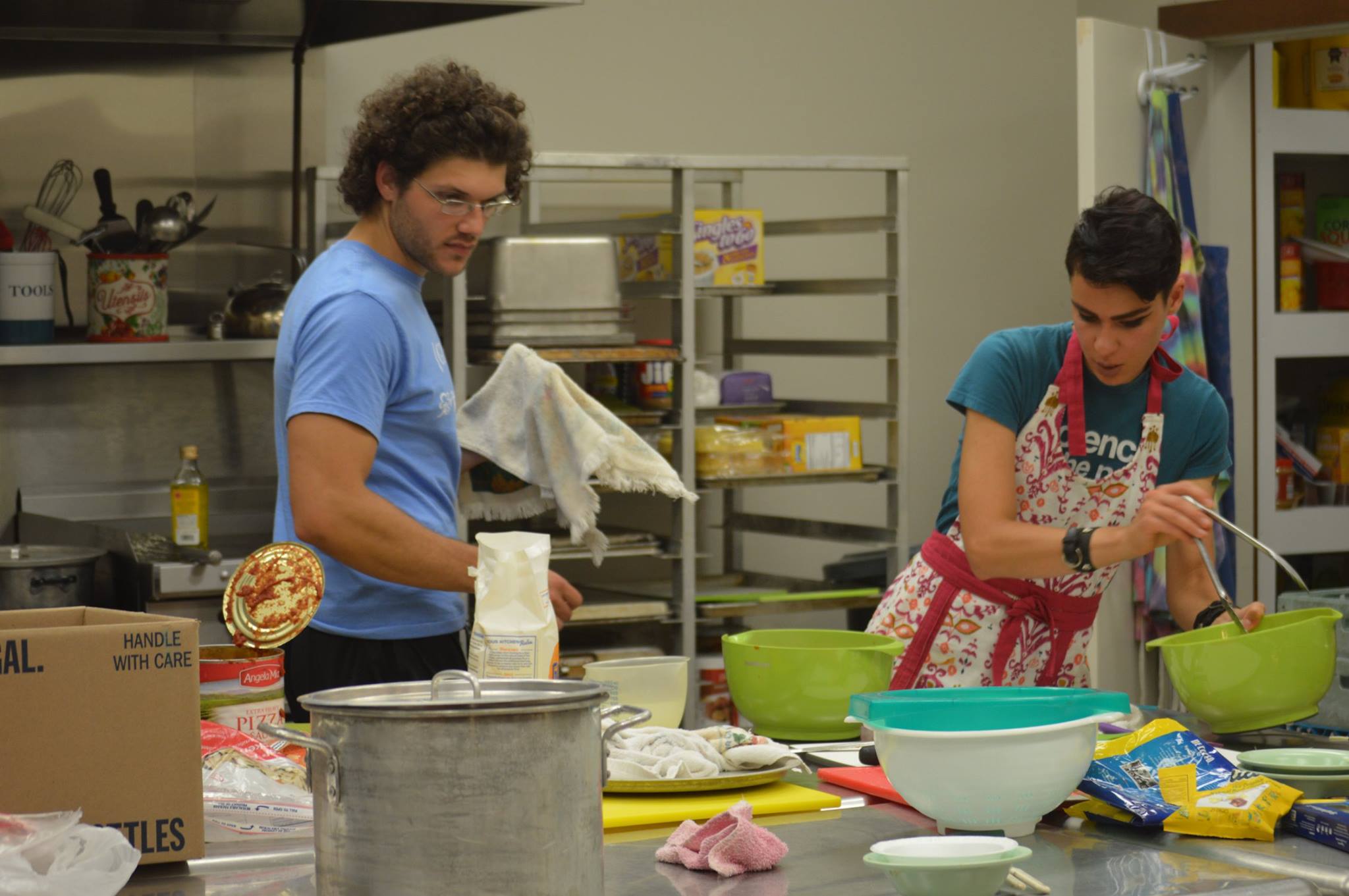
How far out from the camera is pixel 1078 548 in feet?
7.07

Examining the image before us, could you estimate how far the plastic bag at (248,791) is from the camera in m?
1.48

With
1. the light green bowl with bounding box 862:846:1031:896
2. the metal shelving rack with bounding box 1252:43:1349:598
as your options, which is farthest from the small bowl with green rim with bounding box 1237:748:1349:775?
the metal shelving rack with bounding box 1252:43:1349:598

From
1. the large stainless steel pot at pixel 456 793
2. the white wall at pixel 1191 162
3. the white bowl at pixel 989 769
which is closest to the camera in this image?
the large stainless steel pot at pixel 456 793

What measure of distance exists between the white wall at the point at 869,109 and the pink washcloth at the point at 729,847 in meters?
3.23

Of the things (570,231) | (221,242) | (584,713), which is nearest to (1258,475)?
(570,231)

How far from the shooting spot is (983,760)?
4.54ft

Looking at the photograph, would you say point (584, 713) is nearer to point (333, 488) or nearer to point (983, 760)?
point (983, 760)

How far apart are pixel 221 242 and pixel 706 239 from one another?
1230mm

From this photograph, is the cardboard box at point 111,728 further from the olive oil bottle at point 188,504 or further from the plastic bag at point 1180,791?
the olive oil bottle at point 188,504

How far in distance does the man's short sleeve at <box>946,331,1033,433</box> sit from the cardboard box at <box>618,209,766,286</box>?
5.89 ft

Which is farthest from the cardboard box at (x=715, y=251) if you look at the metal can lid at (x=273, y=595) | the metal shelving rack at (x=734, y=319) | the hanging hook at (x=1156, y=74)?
the metal can lid at (x=273, y=595)

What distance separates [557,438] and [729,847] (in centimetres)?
146

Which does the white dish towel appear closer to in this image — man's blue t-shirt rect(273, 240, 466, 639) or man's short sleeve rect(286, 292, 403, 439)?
man's blue t-shirt rect(273, 240, 466, 639)

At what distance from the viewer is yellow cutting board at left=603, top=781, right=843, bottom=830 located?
1496mm
